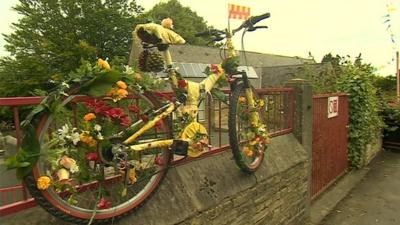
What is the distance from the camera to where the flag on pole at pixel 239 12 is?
11.6 feet

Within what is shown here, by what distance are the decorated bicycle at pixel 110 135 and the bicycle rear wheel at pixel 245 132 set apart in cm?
34

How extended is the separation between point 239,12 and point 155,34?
1.17m

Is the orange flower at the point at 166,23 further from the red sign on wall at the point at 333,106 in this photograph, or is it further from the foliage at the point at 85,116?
the red sign on wall at the point at 333,106

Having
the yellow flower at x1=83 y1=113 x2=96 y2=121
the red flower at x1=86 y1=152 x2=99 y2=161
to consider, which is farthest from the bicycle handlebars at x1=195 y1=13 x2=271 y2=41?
the red flower at x1=86 y1=152 x2=99 y2=161

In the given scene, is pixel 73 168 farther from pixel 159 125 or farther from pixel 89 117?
pixel 159 125

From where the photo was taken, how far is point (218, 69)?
3.41m

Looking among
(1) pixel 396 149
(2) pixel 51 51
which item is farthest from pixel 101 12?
(1) pixel 396 149

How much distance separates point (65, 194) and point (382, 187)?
6.46 metres

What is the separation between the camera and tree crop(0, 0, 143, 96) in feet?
86.7

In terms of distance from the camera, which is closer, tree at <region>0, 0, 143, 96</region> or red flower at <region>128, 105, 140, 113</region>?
red flower at <region>128, 105, 140, 113</region>

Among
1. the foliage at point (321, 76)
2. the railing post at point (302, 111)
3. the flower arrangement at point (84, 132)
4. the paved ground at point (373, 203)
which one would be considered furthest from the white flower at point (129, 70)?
the foliage at point (321, 76)

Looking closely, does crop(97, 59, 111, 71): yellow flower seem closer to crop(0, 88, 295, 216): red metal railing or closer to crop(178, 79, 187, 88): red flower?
crop(0, 88, 295, 216): red metal railing

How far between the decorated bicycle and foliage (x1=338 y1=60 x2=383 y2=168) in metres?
5.46

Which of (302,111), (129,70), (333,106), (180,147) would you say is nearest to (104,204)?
(180,147)
